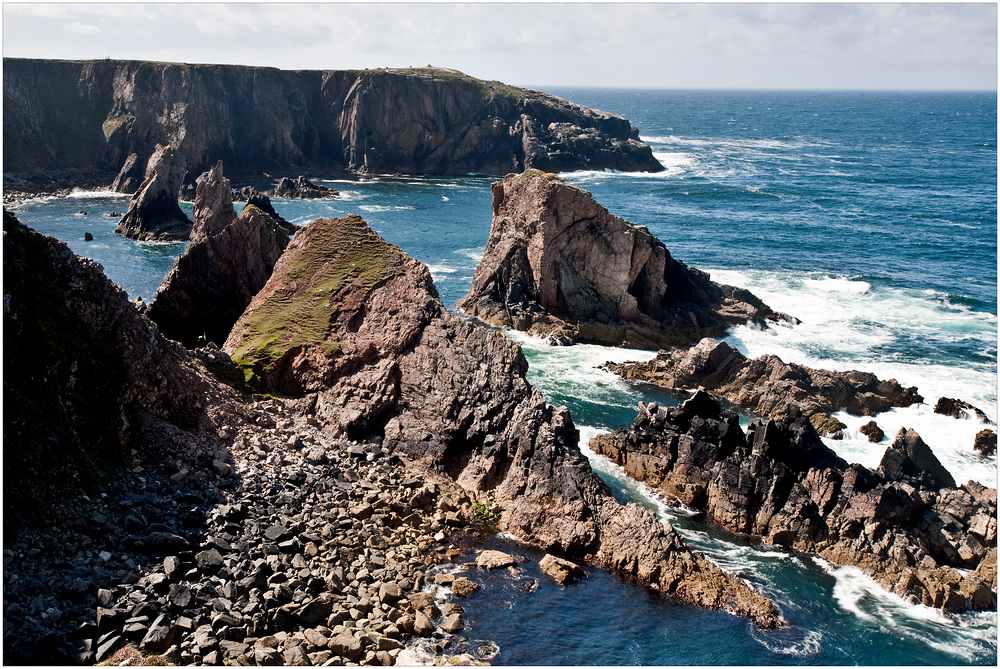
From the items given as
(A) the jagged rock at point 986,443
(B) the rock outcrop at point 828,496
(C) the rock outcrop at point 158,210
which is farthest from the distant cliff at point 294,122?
(B) the rock outcrop at point 828,496

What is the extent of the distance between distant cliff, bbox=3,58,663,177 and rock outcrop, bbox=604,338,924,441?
93.8 m

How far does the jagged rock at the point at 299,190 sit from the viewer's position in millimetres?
109938

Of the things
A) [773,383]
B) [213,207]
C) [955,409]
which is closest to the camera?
[955,409]

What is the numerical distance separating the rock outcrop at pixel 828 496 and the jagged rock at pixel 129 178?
98610 millimetres

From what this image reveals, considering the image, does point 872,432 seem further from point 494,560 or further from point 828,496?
point 494,560

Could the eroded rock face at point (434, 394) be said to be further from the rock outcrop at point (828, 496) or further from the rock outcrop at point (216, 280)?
the rock outcrop at point (216, 280)

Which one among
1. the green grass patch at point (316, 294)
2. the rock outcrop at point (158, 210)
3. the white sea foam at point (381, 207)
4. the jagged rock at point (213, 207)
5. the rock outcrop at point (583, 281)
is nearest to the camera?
the green grass patch at point (316, 294)

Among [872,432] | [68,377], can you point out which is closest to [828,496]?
[872,432]

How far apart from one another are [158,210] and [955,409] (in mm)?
79591

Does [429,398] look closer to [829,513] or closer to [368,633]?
[368,633]

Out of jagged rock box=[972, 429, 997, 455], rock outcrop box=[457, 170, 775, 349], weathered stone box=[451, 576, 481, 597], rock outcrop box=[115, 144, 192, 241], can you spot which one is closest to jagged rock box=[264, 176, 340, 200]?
rock outcrop box=[115, 144, 192, 241]

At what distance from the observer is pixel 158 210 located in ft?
288

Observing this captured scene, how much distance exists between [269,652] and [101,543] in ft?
20.9

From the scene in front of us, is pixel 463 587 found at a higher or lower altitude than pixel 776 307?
lower
